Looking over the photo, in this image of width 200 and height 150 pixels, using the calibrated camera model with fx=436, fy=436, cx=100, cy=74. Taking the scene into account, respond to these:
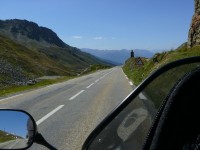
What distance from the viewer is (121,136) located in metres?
2.57

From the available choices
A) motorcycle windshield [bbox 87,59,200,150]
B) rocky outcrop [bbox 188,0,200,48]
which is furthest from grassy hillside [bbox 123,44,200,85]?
motorcycle windshield [bbox 87,59,200,150]

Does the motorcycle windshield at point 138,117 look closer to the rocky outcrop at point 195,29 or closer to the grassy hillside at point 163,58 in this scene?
the grassy hillside at point 163,58

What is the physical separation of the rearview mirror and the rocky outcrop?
26.8 meters

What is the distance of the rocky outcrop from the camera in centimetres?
2919

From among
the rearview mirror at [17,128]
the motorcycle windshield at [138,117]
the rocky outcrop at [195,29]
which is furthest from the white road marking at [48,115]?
the rocky outcrop at [195,29]

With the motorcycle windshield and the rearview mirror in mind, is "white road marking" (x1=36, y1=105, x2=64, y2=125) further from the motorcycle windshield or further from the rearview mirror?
the motorcycle windshield

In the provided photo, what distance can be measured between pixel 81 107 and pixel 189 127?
12892 mm

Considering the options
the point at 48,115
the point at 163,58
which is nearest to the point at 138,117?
the point at 48,115

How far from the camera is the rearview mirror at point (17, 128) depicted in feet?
8.77

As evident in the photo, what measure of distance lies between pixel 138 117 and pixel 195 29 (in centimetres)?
2804

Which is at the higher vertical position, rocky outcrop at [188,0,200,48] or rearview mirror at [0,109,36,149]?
rocky outcrop at [188,0,200,48]

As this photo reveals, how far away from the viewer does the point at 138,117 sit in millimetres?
2680

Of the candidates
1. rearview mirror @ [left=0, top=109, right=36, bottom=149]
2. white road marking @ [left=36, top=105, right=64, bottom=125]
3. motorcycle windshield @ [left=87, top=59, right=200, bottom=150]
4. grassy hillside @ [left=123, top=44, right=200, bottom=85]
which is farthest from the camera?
grassy hillside @ [left=123, top=44, right=200, bottom=85]

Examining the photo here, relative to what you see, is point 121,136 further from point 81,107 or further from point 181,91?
point 81,107
